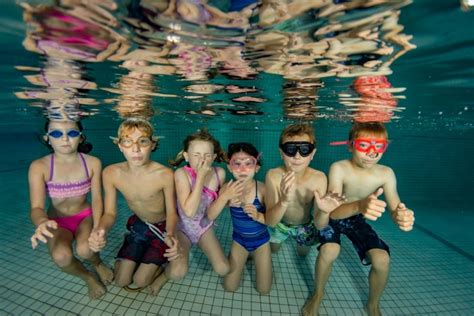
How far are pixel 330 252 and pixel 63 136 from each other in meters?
4.71

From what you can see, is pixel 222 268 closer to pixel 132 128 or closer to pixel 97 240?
pixel 97 240

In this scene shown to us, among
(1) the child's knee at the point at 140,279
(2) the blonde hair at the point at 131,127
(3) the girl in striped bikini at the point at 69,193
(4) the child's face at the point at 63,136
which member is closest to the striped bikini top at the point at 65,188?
(3) the girl in striped bikini at the point at 69,193

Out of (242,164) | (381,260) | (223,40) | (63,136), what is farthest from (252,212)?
(63,136)

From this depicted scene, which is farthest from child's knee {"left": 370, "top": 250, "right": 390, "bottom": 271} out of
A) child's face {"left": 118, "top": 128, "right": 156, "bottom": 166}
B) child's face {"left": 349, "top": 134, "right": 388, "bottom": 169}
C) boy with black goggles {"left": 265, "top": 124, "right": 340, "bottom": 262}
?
child's face {"left": 118, "top": 128, "right": 156, "bottom": 166}

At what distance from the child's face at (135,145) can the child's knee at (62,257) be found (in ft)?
5.34

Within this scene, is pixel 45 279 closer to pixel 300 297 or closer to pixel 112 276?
pixel 112 276

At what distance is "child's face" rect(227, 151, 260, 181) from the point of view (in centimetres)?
393

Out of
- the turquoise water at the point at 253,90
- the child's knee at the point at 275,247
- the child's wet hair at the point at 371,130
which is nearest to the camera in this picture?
the turquoise water at the point at 253,90

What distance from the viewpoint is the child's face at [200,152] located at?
3.89 meters

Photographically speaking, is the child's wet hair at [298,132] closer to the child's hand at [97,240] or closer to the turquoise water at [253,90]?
the turquoise water at [253,90]

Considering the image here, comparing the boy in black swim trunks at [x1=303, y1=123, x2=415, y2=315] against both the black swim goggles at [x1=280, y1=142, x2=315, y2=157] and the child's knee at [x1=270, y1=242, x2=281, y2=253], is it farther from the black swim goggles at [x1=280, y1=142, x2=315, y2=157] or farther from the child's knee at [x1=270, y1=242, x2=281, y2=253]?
the child's knee at [x1=270, y1=242, x2=281, y2=253]

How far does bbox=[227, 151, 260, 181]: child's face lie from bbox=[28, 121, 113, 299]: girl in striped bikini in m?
2.39

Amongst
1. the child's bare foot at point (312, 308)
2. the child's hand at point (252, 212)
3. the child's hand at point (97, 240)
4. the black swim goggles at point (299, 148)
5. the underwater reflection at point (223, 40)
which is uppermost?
the underwater reflection at point (223, 40)

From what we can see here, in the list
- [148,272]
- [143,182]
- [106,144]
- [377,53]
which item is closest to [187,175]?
[143,182]
